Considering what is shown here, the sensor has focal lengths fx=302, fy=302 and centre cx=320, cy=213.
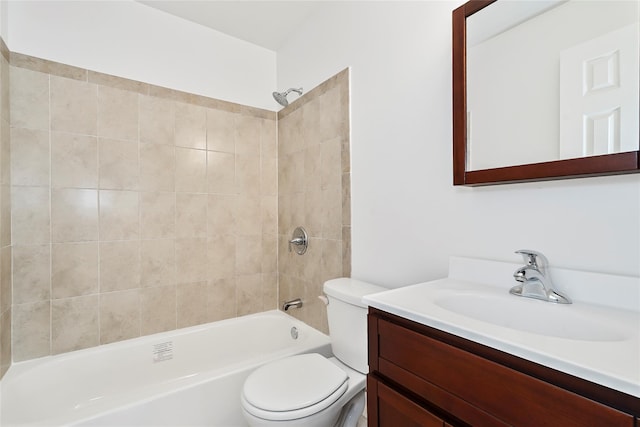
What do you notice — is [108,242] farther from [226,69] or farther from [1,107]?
[226,69]

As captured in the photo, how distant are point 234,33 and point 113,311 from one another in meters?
2.05

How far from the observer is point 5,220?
1489 mm

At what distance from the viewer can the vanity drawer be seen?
20.2 inches

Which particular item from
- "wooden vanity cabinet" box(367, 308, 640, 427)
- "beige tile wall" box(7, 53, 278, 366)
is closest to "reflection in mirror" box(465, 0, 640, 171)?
"wooden vanity cabinet" box(367, 308, 640, 427)

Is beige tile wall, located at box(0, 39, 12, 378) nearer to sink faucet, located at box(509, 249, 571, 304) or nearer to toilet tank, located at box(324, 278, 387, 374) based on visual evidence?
toilet tank, located at box(324, 278, 387, 374)

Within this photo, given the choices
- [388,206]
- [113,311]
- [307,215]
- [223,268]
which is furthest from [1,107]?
[388,206]

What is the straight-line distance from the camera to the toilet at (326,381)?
43.9 inches

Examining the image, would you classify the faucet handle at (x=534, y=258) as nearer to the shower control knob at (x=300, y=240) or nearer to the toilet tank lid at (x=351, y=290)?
the toilet tank lid at (x=351, y=290)

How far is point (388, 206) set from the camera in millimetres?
1498

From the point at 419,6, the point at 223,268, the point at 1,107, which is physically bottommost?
the point at 223,268

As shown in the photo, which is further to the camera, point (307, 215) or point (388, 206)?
point (307, 215)

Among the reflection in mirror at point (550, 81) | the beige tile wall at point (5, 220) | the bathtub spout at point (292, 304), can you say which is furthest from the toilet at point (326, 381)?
the beige tile wall at point (5, 220)

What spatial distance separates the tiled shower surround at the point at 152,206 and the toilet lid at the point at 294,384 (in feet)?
1.79

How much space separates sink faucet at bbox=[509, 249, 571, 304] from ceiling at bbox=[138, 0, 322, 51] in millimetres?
1908
